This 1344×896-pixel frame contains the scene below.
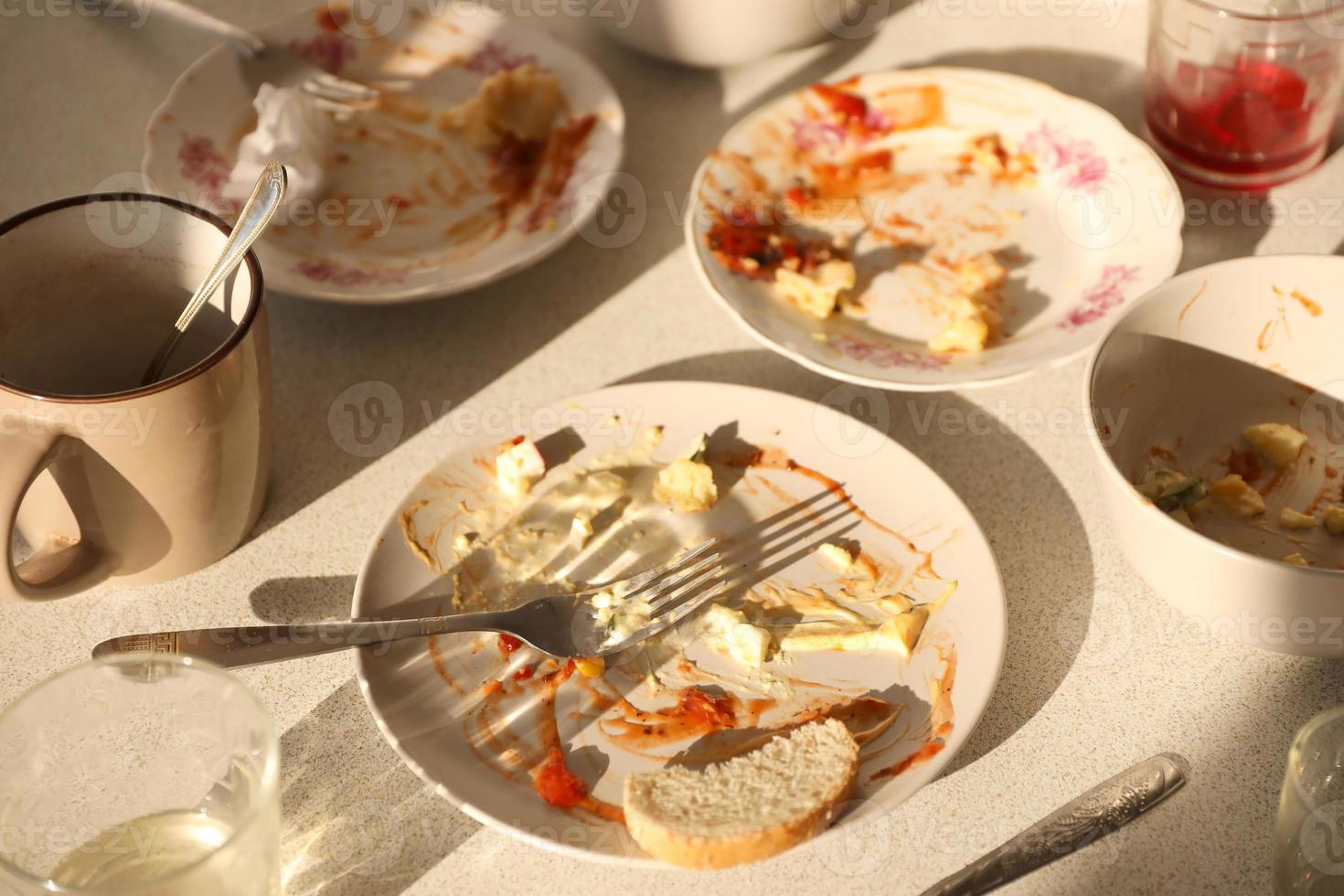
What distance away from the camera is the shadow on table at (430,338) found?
3.87 feet

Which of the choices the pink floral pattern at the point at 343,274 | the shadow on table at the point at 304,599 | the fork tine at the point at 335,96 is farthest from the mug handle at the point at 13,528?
the fork tine at the point at 335,96

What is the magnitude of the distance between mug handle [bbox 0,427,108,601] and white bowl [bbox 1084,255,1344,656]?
0.76 m

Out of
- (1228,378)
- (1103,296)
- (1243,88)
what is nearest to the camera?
(1228,378)

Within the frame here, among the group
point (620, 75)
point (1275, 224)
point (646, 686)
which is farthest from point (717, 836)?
point (620, 75)

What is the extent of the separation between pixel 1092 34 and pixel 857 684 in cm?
105

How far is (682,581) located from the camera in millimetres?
1006

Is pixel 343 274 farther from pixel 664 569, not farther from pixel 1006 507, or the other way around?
pixel 1006 507

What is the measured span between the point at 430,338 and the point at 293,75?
1.47 ft

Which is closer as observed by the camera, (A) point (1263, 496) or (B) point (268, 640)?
(B) point (268, 640)

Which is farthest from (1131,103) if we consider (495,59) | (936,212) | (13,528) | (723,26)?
(13,528)

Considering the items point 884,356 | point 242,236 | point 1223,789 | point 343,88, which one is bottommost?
point 1223,789

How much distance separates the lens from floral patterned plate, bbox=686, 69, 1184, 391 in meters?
1.18

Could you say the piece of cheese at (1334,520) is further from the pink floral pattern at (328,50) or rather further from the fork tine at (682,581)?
the pink floral pattern at (328,50)

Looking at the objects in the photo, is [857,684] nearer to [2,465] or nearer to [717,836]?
[717,836]
